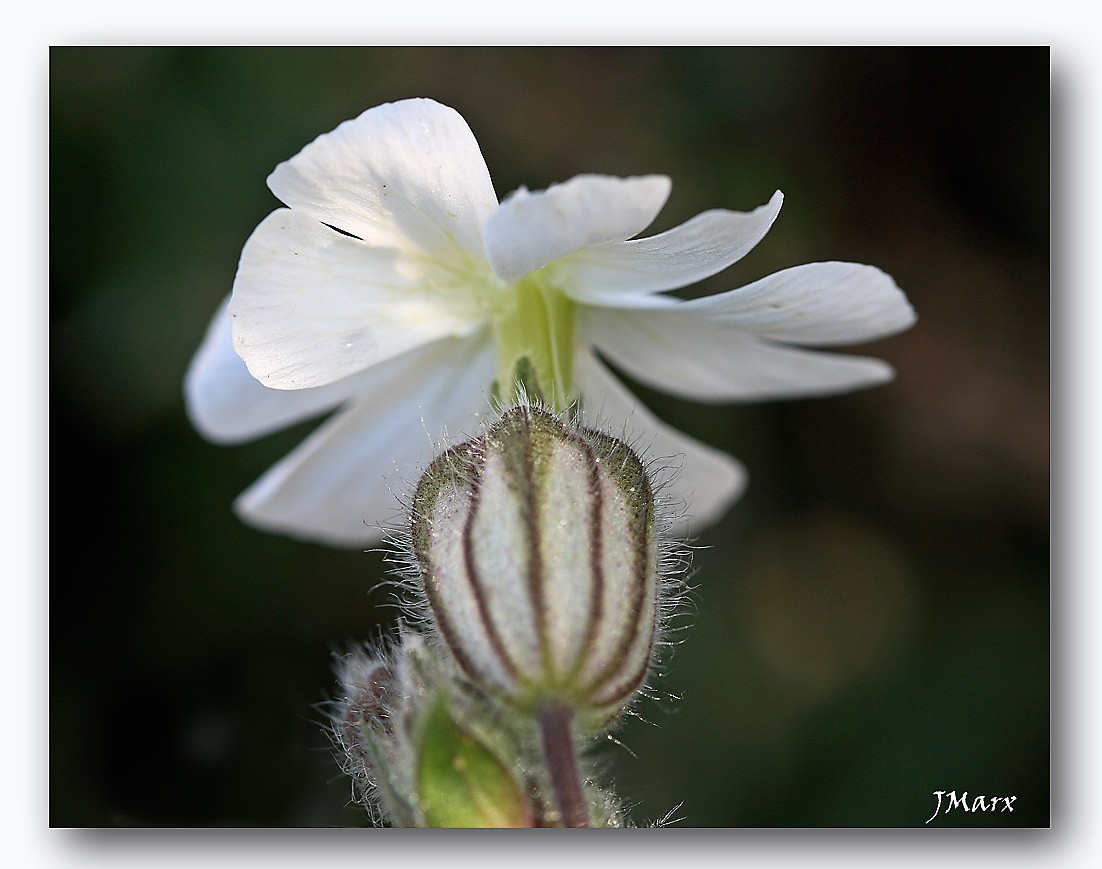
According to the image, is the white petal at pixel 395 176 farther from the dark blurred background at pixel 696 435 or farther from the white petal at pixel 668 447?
the dark blurred background at pixel 696 435

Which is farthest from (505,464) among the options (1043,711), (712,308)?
(1043,711)

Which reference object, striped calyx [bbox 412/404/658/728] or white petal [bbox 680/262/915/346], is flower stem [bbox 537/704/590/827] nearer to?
striped calyx [bbox 412/404/658/728]

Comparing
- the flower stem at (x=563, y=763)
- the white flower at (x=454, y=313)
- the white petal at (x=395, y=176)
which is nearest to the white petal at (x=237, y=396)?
the white flower at (x=454, y=313)

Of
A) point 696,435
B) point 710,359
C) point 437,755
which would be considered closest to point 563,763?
point 437,755

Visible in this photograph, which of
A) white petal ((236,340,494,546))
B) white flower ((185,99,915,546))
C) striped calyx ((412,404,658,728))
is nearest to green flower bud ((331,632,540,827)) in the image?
striped calyx ((412,404,658,728))

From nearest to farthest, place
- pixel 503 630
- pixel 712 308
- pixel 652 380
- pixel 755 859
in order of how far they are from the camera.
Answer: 1. pixel 503 630
2. pixel 712 308
3. pixel 755 859
4. pixel 652 380
